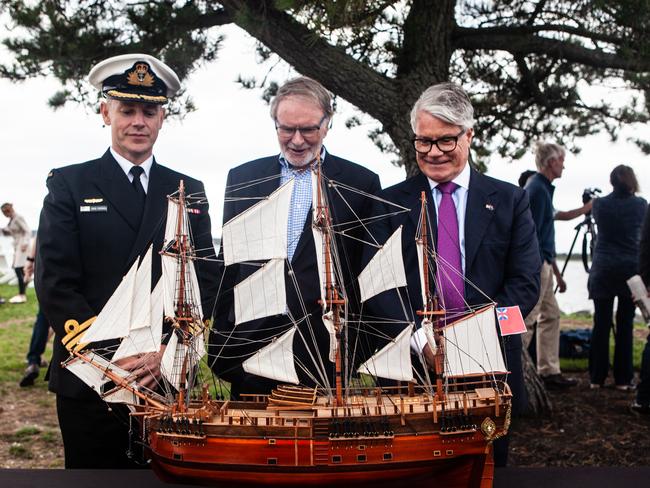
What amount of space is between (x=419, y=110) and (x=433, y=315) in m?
0.95

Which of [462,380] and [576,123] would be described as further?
[576,123]

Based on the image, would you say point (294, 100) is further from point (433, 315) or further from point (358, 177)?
point (433, 315)

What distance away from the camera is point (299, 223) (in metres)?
4.02

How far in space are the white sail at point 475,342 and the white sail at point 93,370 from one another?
1.48 meters

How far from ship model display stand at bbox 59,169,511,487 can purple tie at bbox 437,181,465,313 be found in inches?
5.9

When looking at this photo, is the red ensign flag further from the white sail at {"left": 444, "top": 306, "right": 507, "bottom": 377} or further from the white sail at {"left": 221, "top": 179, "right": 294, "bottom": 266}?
the white sail at {"left": 221, "top": 179, "right": 294, "bottom": 266}

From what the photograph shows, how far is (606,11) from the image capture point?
604 cm

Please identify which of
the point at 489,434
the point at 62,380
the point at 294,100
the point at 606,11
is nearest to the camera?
the point at 489,434

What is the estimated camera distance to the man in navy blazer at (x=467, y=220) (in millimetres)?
3590

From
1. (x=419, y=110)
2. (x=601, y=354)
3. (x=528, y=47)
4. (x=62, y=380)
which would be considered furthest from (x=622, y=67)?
(x=62, y=380)

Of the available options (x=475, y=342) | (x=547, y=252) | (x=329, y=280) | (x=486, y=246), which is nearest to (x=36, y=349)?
(x=547, y=252)

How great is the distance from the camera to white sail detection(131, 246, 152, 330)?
3.51 metres

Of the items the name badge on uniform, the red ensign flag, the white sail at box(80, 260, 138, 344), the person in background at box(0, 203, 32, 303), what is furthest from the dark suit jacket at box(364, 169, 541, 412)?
the person in background at box(0, 203, 32, 303)

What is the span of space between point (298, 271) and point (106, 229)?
100cm
